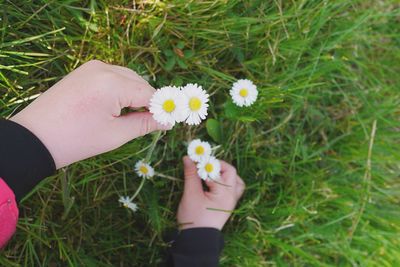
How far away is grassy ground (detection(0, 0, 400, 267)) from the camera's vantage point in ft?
3.91

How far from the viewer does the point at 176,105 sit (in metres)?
0.94

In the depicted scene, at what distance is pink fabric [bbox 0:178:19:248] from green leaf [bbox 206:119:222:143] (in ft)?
1.93

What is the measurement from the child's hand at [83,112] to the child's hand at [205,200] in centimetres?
41

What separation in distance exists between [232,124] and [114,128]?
1.55ft

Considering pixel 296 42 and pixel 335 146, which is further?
pixel 335 146

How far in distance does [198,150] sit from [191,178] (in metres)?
0.09

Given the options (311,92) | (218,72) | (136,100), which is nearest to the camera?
(136,100)

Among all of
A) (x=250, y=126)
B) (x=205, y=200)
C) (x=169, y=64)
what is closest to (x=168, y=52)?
(x=169, y=64)

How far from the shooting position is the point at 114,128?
0.94m

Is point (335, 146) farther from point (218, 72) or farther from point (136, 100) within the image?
point (136, 100)

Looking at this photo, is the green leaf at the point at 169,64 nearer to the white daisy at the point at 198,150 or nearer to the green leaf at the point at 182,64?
the green leaf at the point at 182,64

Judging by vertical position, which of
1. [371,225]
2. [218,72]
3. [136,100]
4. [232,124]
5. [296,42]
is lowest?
[371,225]

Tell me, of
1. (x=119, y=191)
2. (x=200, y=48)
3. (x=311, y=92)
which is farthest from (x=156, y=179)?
(x=311, y=92)

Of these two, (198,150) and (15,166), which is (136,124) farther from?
(198,150)
